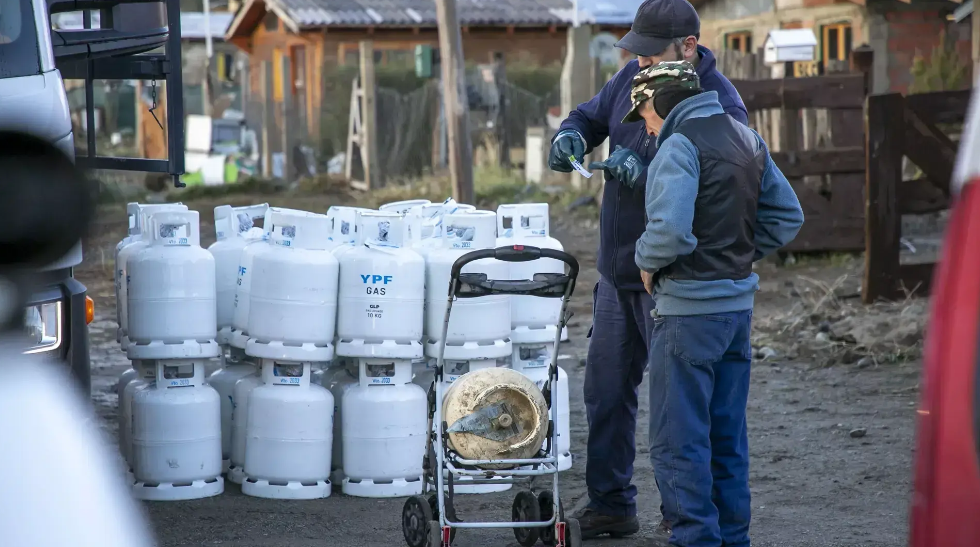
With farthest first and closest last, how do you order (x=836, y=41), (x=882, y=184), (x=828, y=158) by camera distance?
(x=836, y=41) < (x=828, y=158) < (x=882, y=184)

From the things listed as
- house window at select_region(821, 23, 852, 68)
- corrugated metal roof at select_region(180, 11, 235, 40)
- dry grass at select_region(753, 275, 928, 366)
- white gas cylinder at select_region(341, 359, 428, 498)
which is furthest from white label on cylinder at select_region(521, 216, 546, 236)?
corrugated metal roof at select_region(180, 11, 235, 40)

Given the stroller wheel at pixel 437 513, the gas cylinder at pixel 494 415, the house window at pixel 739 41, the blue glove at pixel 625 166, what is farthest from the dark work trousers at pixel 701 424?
the house window at pixel 739 41

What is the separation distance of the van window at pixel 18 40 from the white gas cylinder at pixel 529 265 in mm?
2322

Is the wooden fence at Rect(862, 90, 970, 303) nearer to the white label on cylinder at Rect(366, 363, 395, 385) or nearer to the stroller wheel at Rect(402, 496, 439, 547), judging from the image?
the white label on cylinder at Rect(366, 363, 395, 385)

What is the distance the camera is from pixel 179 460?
19.6 ft

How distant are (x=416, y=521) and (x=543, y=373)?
1.51 metres

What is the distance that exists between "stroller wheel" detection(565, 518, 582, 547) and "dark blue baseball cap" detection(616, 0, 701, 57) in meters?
1.89

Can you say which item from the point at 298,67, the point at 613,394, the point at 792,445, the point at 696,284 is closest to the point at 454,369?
the point at 613,394

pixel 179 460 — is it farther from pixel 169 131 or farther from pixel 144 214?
pixel 169 131

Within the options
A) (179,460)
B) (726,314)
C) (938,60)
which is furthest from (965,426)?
(938,60)

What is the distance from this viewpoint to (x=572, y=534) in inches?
194

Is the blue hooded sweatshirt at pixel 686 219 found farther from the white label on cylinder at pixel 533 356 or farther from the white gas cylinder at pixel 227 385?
the white gas cylinder at pixel 227 385

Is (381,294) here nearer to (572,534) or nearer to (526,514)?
(526,514)

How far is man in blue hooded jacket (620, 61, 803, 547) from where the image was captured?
14.9ft
